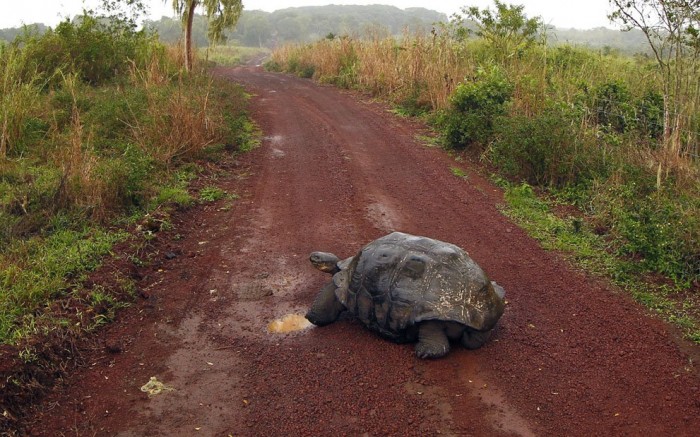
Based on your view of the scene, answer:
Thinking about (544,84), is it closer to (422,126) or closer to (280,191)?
(422,126)

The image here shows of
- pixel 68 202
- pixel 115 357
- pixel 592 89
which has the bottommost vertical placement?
pixel 115 357

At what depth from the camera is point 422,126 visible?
509 inches

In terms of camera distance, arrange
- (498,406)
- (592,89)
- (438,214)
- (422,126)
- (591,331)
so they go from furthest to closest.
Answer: (422,126), (592,89), (438,214), (591,331), (498,406)

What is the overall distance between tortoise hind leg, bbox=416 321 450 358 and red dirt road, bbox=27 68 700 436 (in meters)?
0.09

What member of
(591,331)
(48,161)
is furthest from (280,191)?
(591,331)

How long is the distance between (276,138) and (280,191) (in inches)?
142

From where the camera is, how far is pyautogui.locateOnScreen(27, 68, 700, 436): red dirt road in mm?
3789

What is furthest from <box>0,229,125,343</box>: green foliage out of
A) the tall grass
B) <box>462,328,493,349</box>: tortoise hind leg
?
<box>462,328,493,349</box>: tortoise hind leg

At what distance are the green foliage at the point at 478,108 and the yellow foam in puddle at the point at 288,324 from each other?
6.09 metres

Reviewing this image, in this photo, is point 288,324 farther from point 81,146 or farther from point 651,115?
point 651,115

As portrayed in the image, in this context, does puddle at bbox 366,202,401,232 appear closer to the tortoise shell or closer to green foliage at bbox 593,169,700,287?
the tortoise shell

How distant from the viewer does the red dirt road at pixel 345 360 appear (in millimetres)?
3789

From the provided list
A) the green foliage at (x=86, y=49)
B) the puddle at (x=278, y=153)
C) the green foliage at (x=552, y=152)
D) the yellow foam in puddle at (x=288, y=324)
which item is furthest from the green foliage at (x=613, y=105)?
the green foliage at (x=86, y=49)

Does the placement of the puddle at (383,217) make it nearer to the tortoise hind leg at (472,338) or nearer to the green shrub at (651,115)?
the tortoise hind leg at (472,338)
